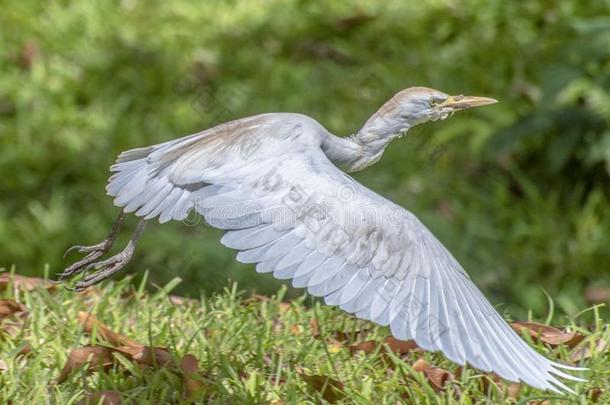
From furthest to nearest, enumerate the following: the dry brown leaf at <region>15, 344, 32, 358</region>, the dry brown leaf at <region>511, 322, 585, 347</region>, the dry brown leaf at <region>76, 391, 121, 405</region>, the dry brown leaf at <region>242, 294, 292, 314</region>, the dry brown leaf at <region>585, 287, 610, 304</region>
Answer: the dry brown leaf at <region>585, 287, 610, 304</region> → the dry brown leaf at <region>242, 294, 292, 314</region> → the dry brown leaf at <region>511, 322, 585, 347</region> → the dry brown leaf at <region>15, 344, 32, 358</region> → the dry brown leaf at <region>76, 391, 121, 405</region>

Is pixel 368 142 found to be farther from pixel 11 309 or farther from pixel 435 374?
pixel 11 309

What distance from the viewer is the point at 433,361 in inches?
146

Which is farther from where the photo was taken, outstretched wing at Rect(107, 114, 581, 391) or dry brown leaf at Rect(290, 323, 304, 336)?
dry brown leaf at Rect(290, 323, 304, 336)

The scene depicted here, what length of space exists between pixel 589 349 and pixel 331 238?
1.03 m

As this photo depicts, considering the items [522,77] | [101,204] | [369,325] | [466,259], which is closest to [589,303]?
[466,259]

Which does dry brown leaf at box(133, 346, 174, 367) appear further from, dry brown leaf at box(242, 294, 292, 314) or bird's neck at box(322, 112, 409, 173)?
bird's neck at box(322, 112, 409, 173)

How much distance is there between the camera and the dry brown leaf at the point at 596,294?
18.6ft

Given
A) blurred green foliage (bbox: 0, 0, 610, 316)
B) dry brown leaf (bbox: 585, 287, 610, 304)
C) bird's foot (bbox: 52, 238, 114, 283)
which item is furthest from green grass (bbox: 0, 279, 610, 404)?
dry brown leaf (bbox: 585, 287, 610, 304)

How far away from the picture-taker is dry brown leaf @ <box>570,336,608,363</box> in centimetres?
360

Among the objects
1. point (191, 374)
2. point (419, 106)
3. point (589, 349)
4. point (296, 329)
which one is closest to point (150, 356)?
point (191, 374)

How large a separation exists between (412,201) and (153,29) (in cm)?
229

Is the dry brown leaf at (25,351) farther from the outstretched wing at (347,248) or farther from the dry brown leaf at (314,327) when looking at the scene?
the dry brown leaf at (314,327)

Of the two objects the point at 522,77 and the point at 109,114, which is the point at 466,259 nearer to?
the point at 522,77

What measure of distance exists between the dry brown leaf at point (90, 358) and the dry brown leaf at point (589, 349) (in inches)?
58.5
